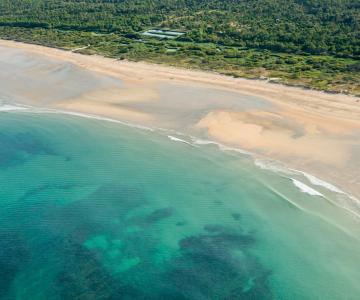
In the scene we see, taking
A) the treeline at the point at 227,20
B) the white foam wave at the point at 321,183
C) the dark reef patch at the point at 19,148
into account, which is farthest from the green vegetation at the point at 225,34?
the dark reef patch at the point at 19,148

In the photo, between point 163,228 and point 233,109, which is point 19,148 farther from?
point 233,109

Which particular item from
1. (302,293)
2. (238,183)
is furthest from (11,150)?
(302,293)

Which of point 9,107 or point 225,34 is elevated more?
point 225,34

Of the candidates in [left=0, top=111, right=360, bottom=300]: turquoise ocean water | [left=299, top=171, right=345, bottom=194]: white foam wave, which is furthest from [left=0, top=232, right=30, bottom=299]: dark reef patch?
[left=299, top=171, right=345, bottom=194]: white foam wave

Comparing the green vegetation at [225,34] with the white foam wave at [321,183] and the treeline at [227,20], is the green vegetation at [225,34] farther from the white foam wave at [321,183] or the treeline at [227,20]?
the white foam wave at [321,183]

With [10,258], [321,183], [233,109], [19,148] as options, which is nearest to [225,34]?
[233,109]

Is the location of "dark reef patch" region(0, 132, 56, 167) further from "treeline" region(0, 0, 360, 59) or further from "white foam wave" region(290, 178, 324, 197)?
"treeline" region(0, 0, 360, 59)
